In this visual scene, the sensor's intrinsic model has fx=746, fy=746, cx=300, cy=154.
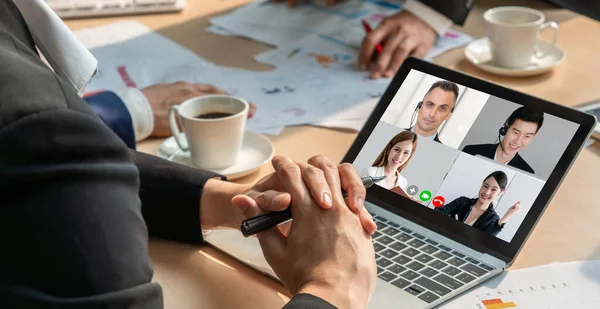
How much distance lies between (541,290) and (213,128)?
0.50 metres

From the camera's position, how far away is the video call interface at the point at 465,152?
85 centimetres

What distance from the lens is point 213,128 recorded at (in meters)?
1.06

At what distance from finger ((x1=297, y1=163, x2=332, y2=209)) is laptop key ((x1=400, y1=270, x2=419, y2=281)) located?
114 mm

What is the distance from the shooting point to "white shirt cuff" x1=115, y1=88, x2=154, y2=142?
1.17 m

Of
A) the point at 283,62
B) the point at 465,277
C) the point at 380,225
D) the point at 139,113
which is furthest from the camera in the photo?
the point at 283,62

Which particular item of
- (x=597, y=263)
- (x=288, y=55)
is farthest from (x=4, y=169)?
(x=288, y=55)

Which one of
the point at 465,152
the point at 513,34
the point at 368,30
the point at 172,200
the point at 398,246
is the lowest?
the point at 172,200

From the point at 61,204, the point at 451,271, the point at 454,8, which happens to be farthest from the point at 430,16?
the point at 61,204

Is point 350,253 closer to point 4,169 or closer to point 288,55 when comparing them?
point 4,169

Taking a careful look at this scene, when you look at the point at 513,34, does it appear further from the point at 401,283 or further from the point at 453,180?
the point at 401,283

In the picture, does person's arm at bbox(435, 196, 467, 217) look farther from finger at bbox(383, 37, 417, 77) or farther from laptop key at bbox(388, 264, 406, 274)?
finger at bbox(383, 37, 417, 77)

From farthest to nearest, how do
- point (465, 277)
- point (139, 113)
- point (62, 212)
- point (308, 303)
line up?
point (139, 113), point (465, 277), point (308, 303), point (62, 212)

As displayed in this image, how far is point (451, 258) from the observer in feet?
2.77

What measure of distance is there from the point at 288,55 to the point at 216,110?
0.41m
